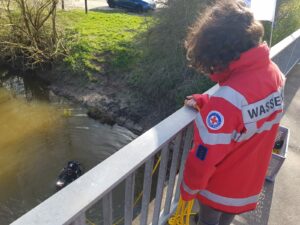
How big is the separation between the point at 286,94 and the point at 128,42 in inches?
275

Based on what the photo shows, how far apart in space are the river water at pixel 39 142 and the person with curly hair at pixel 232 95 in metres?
5.13

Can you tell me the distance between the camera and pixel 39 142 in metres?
7.82

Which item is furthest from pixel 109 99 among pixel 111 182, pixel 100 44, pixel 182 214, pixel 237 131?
pixel 111 182

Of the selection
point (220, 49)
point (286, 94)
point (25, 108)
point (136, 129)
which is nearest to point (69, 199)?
point (220, 49)

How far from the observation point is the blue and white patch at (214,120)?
1.54 meters

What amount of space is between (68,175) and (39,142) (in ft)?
6.49

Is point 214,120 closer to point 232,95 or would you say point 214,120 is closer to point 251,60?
point 232,95

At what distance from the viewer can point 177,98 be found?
7.53 metres

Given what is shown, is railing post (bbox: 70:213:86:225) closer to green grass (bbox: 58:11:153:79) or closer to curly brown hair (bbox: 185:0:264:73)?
curly brown hair (bbox: 185:0:264:73)

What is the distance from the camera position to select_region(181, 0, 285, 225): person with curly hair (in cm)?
156

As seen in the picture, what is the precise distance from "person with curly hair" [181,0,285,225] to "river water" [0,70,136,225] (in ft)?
16.8

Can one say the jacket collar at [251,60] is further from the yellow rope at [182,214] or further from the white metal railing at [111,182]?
the yellow rope at [182,214]

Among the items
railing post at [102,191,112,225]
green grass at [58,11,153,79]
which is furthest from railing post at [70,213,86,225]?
green grass at [58,11,153,79]

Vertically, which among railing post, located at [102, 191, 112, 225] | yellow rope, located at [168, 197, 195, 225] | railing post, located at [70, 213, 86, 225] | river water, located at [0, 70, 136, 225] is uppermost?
railing post, located at [70, 213, 86, 225]
